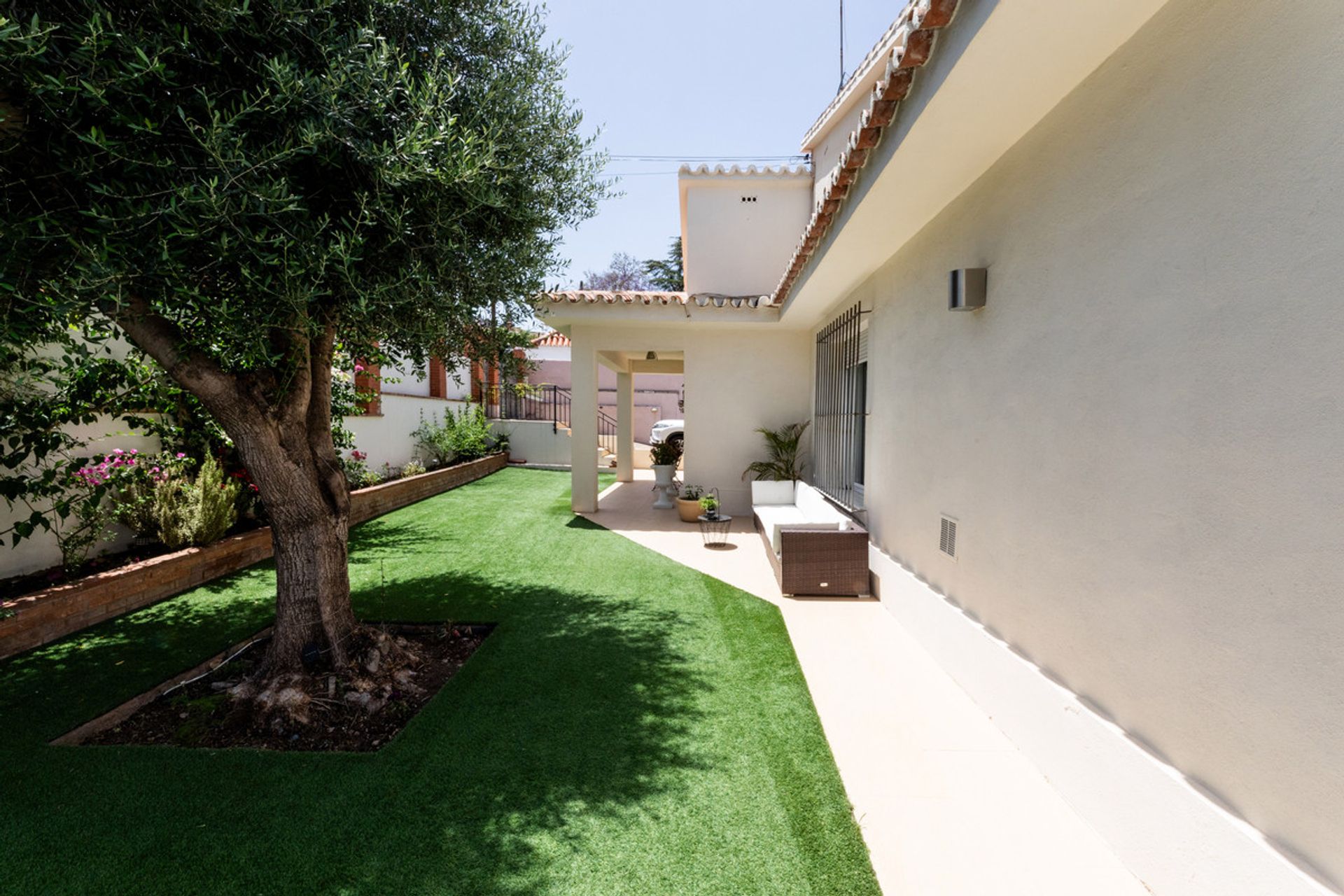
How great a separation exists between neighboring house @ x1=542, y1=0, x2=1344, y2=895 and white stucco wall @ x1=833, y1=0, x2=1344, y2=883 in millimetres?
10

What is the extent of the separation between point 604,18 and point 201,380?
5678 mm

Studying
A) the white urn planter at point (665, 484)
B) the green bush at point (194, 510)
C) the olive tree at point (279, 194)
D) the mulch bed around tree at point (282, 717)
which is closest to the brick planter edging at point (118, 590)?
the green bush at point (194, 510)

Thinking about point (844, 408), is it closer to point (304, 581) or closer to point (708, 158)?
point (708, 158)

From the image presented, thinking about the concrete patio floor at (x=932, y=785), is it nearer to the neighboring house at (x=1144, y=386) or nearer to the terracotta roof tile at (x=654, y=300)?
the neighboring house at (x=1144, y=386)

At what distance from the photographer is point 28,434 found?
17.5 feet

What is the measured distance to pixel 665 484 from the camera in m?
12.2

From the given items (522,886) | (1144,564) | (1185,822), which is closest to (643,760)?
(522,886)

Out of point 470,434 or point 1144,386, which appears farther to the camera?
point 470,434

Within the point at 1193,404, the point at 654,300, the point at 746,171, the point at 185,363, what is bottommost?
the point at 1193,404

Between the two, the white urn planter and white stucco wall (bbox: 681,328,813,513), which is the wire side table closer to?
white stucco wall (bbox: 681,328,813,513)

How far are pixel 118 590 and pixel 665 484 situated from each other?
8326 millimetres

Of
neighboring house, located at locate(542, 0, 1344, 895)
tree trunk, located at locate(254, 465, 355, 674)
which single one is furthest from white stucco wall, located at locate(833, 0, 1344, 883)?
tree trunk, located at locate(254, 465, 355, 674)

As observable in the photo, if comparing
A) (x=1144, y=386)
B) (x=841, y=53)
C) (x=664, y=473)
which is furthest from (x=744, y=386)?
(x=1144, y=386)

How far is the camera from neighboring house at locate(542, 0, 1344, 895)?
1909mm
